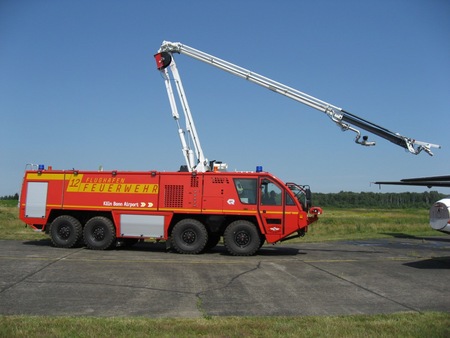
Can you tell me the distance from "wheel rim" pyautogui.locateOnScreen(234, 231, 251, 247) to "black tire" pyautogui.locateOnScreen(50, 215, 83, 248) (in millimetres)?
5286

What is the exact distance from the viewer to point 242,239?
14.3m

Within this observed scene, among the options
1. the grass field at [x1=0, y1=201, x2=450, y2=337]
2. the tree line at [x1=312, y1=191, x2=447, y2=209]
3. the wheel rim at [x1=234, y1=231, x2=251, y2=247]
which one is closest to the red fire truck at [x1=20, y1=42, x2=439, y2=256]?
the wheel rim at [x1=234, y1=231, x2=251, y2=247]

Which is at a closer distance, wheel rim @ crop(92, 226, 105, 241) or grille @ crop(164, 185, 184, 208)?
grille @ crop(164, 185, 184, 208)

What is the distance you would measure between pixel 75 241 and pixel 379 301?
10.4 metres

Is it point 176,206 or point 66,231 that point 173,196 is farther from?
point 66,231

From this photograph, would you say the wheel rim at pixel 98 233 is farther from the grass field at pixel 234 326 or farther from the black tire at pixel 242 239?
the grass field at pixel 234 326

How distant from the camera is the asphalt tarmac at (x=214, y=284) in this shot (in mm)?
7500

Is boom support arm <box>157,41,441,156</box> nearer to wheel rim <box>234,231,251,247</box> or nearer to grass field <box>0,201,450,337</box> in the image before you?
wheel rim <box>234,231,251,247</box>

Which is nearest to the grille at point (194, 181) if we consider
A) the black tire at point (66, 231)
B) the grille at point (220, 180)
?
the grille at point (220, 180)

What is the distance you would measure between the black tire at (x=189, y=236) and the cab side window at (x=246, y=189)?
1565mm

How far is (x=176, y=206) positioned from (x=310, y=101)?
630cm

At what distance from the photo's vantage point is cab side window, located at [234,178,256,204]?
47.1 feet

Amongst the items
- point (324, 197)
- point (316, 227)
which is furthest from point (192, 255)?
point (324, 197)

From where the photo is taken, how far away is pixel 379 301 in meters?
8.17
